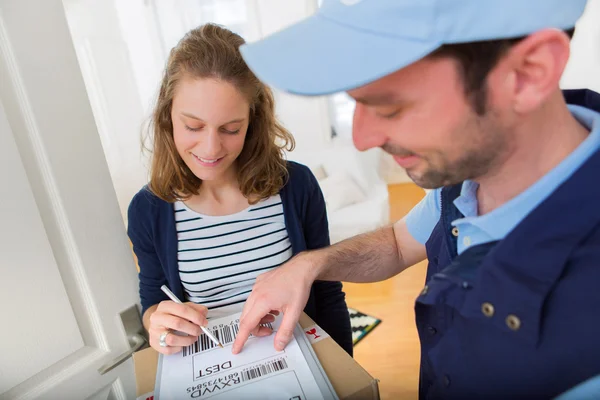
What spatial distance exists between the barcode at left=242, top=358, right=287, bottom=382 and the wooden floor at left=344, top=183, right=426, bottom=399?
1311 mm

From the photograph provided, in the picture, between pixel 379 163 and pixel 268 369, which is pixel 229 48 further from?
pixel 379 163

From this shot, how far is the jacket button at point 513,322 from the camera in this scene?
0.46 meters

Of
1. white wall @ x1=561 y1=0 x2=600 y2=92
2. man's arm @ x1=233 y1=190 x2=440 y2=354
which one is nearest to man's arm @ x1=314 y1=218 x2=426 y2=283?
man's arm @ x1=233 y1=190 x2=440 y2=354

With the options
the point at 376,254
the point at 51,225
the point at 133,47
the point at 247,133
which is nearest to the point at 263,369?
the point at 376,254

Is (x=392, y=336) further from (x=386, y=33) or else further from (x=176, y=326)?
(x=386, y=33)

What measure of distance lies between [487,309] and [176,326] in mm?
505

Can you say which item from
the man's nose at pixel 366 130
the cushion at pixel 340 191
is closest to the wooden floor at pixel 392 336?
the cushion at pixel 340 191

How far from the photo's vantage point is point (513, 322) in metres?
0.47

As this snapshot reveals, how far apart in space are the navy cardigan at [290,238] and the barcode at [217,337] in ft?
0.78

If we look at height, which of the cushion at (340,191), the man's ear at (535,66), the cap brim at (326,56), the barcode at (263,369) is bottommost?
the cushion at (340,191)

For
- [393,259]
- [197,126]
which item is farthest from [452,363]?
[197,126]

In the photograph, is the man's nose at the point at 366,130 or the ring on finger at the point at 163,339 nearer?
the man's nose at the point at 366,130

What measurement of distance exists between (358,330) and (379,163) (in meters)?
2.27

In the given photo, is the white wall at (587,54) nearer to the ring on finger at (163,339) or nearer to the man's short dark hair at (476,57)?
the man's short dark hair at (476,57)
